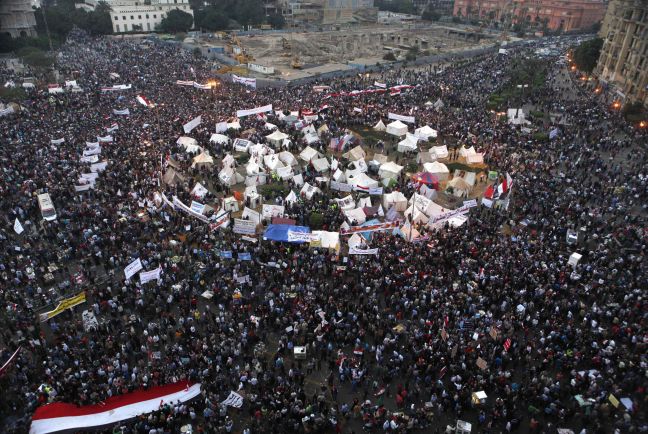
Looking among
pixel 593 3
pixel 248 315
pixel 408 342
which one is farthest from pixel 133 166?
pixel 593 3

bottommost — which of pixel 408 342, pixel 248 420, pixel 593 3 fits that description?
pixel 248 420

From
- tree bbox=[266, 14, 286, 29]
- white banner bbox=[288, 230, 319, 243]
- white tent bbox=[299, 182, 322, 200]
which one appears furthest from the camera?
tree bbox=[266, 14, 286, 29]

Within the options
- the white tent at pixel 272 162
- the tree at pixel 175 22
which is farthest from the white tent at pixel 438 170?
the tree at pixel 175 22

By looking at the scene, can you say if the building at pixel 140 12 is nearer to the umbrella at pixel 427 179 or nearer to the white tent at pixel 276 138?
the white tent at pixel 276 138

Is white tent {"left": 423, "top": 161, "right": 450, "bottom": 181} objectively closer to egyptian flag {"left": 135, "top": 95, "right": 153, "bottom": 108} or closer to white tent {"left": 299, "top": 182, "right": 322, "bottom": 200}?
white tent {"left": 299, "top": 182, "right": 322, "bottom": 200}

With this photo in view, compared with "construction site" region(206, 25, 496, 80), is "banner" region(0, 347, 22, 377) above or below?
below

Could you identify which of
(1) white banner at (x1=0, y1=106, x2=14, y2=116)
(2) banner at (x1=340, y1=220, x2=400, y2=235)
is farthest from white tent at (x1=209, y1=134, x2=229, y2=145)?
(1) white banner at (x1=0, y1=106, x2=14, y2=116)

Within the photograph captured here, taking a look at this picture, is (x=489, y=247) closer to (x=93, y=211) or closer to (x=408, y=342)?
(x=408, y=342)
